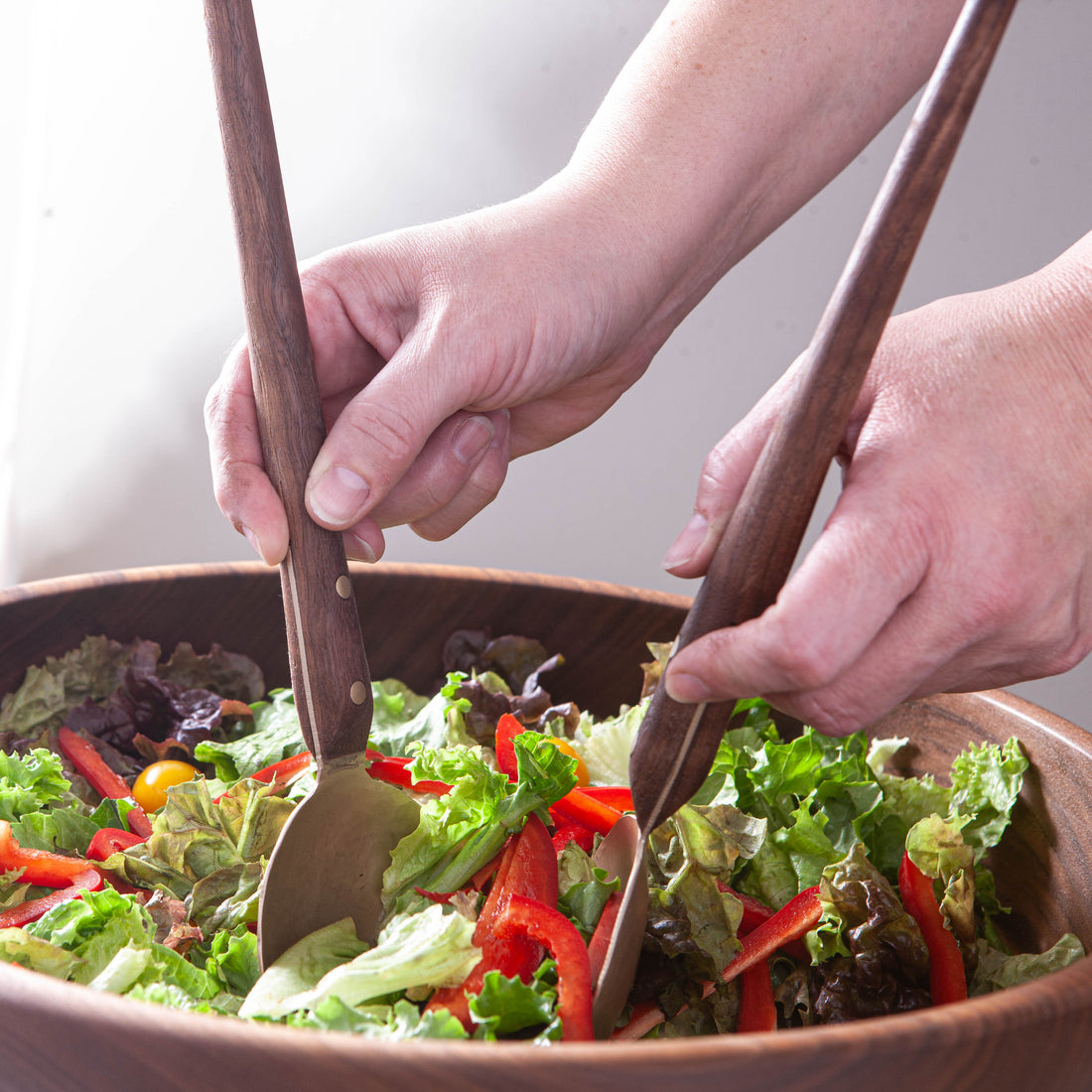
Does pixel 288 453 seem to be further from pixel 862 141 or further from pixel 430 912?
pixel 862 141

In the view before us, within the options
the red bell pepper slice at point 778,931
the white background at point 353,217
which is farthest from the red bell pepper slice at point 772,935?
the white background at point 353,217

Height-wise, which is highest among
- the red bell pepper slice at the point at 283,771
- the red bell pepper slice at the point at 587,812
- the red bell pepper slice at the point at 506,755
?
the red bell pepper slice at the point at 506,755

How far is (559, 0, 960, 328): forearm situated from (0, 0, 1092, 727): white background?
62.1 inches

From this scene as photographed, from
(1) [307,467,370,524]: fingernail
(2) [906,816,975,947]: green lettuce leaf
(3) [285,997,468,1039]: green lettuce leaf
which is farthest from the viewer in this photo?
(2) [906,816,975,947]: green lettuce leaf

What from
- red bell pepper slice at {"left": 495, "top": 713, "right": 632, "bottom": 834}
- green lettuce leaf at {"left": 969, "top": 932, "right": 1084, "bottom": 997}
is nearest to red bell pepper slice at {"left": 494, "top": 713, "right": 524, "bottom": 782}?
red bell pepper slice at {"left": 495, "top": 713, "right": 632, "bottom": 834}

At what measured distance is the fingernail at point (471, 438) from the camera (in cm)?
119

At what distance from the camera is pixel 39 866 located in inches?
A: 41.1

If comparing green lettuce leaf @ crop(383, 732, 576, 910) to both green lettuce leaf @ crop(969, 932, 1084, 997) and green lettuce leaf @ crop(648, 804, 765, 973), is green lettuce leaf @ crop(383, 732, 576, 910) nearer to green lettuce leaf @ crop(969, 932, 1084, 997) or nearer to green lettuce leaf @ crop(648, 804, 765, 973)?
green lettuce leaf @ crop(648, 804, 765, 973)

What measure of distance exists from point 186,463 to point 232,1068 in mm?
2733

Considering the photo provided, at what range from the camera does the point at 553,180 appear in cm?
124

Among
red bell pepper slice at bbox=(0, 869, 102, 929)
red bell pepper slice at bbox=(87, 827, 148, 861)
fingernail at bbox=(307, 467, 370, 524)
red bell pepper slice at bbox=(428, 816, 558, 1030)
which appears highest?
fingernail at bbox=(307, 467, 370, 524)

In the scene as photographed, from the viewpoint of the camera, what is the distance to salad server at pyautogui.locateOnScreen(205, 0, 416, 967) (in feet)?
2.81

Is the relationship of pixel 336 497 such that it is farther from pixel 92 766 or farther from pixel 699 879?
pixel 92 766

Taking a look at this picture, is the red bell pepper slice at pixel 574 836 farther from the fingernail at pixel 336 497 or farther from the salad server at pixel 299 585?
the fingernail at pixel 336 497
